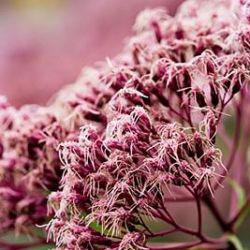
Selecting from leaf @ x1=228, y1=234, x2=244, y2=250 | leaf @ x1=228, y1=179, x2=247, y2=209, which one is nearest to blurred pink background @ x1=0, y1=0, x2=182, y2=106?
leaf @ x1=228, y1=179, x2=247, y2=209

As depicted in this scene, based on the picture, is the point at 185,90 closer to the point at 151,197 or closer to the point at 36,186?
the point at 151,197

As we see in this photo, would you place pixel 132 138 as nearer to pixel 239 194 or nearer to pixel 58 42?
pixel 239 194

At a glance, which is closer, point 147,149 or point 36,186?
point 147,149

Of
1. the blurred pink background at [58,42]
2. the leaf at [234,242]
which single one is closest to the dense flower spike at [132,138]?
the leaf at [234,242]

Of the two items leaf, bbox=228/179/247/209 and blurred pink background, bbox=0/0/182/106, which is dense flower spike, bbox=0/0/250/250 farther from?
blurred pink background, bbox=0/0/182/106

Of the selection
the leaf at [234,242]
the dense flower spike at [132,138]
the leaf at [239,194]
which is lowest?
the leaf at [234,242]

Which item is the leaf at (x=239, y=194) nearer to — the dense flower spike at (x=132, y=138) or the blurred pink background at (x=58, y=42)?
the dense flower spike at (x=132, y=138)

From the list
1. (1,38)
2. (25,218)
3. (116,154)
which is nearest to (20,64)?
Result: (1,38)
